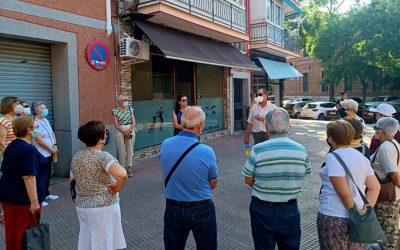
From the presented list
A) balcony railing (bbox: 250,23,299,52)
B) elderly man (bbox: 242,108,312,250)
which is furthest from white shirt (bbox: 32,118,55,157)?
balcony railing (bbox: 250,23,299,52)

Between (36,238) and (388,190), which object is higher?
(388,190)

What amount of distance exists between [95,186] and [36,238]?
732mm

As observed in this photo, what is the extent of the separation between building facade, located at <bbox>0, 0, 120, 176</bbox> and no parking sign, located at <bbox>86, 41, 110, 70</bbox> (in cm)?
2

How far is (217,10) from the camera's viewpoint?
38.4 feet

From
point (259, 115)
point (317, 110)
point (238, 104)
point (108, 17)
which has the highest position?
point (108, 17)

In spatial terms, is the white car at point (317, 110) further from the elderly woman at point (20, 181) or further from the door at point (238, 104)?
the elderly woman at point (20, 181)

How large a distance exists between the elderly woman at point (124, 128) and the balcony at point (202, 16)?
274cm

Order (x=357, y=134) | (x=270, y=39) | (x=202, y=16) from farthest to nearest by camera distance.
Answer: (x=270, y=39) → (x=202, y=16) → (x=357, y=134)

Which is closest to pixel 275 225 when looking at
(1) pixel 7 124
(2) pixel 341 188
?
(2) pixel 341 188

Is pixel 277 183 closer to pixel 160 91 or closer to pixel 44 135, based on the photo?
pixel 44 135

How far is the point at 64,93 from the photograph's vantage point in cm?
729

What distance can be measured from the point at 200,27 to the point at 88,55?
14.1 ft

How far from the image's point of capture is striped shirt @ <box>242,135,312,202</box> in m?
2.62

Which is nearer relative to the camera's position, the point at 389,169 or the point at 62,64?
the point at 389,169
